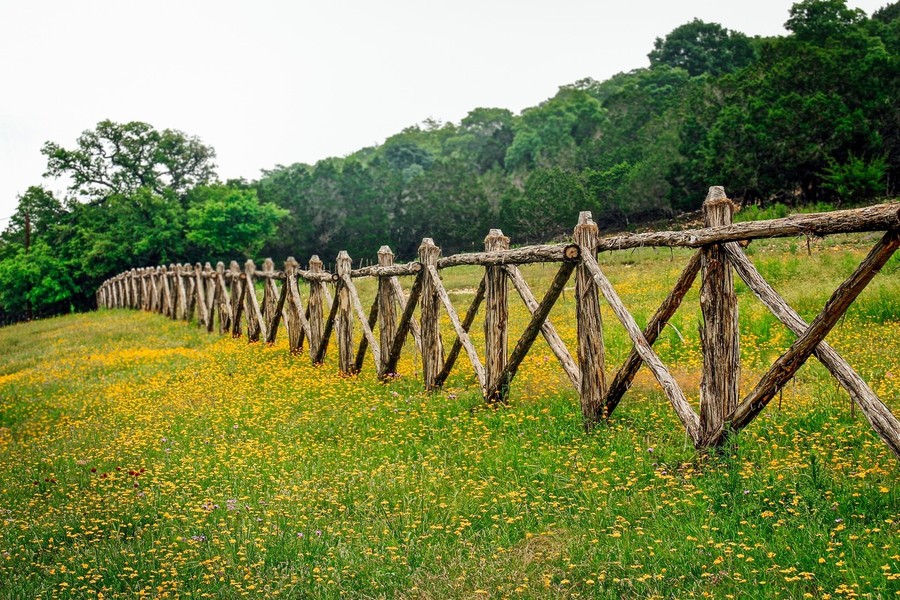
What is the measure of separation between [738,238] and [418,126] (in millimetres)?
154384

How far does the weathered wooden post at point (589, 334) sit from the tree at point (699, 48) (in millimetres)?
85005

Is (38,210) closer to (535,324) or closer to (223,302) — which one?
(223,302)

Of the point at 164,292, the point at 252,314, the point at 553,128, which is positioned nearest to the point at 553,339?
the point at 252,314

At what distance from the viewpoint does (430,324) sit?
1077cm

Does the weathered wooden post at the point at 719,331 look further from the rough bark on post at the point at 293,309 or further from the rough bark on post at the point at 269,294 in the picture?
the rough bark on post at the point at 269,294

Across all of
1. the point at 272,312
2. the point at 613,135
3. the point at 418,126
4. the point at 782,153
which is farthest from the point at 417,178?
the point at 418,126

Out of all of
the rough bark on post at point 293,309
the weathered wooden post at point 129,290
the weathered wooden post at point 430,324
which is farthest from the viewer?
the weathered wooden post at point 129,290

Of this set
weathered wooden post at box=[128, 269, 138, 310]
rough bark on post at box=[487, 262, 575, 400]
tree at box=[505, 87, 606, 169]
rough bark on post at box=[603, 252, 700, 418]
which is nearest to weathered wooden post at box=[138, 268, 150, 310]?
weathered wooden post at box=[128, 269, 138, 310]

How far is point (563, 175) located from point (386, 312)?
173ft

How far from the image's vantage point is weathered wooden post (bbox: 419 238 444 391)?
10.7 meters

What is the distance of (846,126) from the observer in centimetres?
3691

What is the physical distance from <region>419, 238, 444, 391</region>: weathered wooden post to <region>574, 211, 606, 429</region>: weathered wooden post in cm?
318

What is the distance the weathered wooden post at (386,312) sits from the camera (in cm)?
1188

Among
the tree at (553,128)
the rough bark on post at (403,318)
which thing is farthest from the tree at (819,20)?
the rough bark on post at (403,318)
